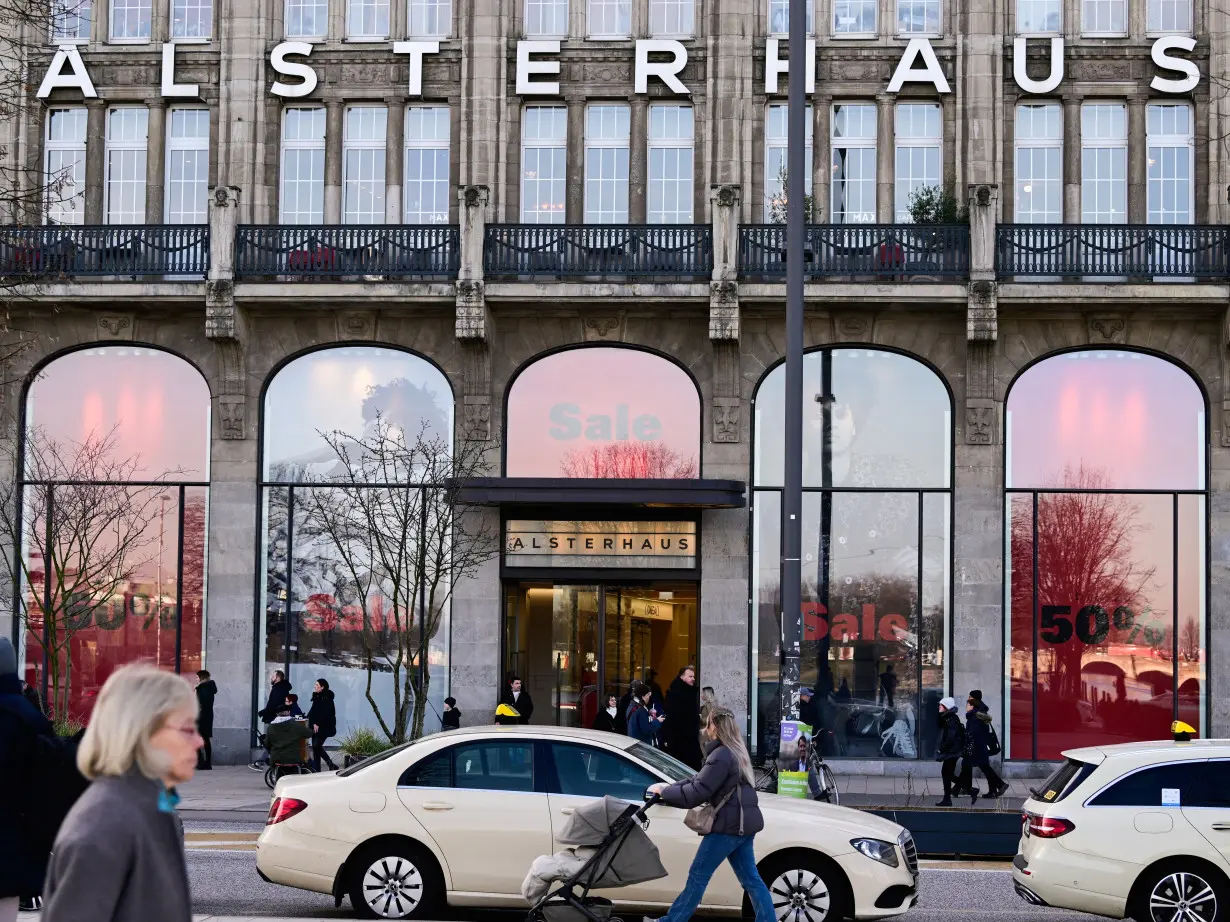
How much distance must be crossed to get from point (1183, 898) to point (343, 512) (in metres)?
18.6

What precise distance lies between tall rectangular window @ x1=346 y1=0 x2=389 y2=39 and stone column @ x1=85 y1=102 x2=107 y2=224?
477 cm

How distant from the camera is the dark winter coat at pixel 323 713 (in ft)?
84.6

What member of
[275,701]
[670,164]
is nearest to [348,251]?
[670,164]

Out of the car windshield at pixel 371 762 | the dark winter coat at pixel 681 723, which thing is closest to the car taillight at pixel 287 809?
the car windshield at pixel 371 762

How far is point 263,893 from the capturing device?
45.1ft

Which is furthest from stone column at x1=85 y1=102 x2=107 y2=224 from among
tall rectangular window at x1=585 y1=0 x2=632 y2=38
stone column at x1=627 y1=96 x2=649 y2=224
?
stone column at x1=627 y1=96 x2=649 y2=224

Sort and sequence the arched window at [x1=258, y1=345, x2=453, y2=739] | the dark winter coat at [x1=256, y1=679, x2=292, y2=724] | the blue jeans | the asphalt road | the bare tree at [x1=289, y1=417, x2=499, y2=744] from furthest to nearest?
the arched window at [x1=258, y1=345, x2=453, y2=739] < the bare tree at [x1=289, y1=417, x2=499, y2=744] < the dark winter coat at [x1=256, y1=679, x2=292, y2=724] < the asphalt road < the blue jeans

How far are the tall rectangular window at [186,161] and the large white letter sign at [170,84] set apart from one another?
425mm

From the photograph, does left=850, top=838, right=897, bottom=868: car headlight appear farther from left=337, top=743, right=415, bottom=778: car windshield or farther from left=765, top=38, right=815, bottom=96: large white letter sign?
left=765, top=38, right=815, bottom=96: large white letter sign

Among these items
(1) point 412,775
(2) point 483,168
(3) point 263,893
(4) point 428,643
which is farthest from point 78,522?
(1) point 412,775

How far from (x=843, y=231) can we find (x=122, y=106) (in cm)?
1322

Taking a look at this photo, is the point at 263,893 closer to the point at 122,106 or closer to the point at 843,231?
the point at 843,231

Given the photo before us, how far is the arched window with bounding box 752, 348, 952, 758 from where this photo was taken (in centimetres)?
2741

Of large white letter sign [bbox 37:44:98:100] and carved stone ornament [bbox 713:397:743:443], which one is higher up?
large white letter sign [bbox 37:44:98:100]
